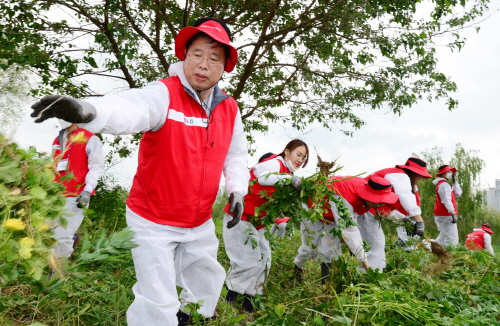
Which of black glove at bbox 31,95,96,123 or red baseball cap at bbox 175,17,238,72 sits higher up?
red baseball cap at bbox 175,17,238,72

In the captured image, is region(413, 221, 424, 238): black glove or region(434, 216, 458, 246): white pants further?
region(434, 216, 458, 246): white pants

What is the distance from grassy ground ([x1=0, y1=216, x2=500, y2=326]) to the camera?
9.02 ft

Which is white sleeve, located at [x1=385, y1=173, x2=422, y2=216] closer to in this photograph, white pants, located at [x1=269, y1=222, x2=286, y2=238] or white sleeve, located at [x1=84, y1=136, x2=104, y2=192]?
white pants, located at [x1=269, y1=222, x2=286, y2=238]

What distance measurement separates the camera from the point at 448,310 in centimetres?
299

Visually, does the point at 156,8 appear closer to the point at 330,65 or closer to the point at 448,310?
the point at 330,65

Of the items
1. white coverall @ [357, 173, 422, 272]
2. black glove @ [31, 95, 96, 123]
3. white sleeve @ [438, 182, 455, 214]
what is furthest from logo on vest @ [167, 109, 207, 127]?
white sleeve @ [438, 182, 455, 214]

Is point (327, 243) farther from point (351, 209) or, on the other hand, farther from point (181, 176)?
point (181, 176)

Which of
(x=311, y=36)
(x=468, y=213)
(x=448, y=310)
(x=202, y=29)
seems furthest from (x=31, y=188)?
(x=468, y=213)

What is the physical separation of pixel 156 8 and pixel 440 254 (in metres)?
5.38

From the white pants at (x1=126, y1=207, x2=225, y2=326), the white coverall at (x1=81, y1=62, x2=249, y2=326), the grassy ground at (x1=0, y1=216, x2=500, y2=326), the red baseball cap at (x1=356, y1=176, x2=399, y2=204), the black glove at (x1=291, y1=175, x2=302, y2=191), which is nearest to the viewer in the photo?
the white coverall at (x1=81, y1=62, x2=249, y2=326)

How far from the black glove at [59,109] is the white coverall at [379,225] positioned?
3910mm

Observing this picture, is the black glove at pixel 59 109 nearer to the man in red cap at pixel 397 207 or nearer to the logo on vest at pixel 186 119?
the logo on vest at pixel 186 119

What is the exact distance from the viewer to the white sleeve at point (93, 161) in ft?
16.1

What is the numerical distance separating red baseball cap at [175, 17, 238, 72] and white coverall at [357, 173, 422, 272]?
2969 mm
